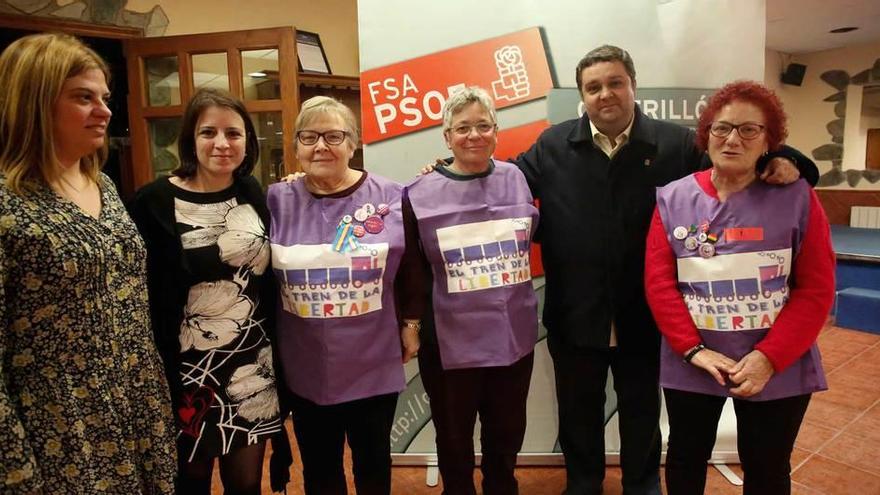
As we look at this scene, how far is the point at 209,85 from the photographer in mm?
2963

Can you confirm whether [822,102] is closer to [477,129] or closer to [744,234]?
[744,234]

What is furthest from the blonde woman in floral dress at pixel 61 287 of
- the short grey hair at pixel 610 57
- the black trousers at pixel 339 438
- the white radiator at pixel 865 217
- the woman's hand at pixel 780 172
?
the white radiator at pixel 865 217

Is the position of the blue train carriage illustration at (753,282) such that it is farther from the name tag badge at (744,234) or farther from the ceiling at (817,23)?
the ceiling at (817,23)

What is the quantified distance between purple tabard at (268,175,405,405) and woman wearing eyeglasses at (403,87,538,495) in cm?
15

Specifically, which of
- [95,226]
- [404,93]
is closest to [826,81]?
[404,93]

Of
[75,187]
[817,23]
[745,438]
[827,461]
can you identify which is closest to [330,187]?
[75,187]

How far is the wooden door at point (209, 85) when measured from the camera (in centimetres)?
301

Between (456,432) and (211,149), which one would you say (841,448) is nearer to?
(456,432)

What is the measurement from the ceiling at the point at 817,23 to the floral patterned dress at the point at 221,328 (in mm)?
5575

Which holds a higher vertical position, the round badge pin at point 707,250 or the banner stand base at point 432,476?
the round badge pin at point 707,250

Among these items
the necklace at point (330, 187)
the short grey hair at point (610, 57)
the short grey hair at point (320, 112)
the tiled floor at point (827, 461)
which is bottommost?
the tiled floor at point (827, 461)

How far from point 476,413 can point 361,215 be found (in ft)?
2.40

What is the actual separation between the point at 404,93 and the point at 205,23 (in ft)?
6.88

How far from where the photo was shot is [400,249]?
1.62 meters
